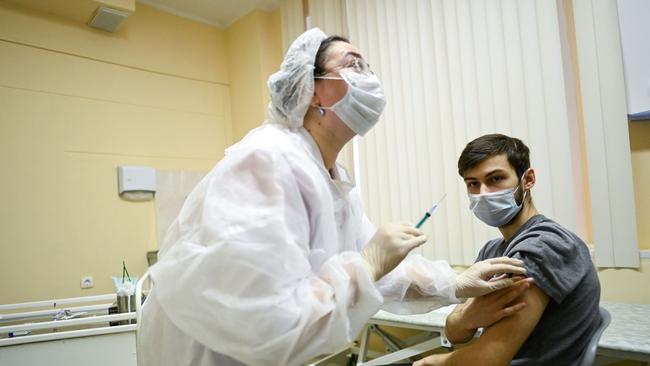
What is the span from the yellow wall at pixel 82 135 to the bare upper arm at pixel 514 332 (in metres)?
2.72

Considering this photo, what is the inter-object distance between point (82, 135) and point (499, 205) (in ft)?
9.08

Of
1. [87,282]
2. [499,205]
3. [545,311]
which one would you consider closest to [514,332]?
[545,311]

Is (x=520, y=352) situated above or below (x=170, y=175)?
below

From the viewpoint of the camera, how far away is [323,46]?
4.09ft

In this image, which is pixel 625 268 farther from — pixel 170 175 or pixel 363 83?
pixel 170 175

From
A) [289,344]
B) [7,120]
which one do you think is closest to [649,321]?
[289,344]

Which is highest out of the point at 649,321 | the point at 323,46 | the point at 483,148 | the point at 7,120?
the point at 7,120

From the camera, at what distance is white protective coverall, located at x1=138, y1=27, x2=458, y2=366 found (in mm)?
809

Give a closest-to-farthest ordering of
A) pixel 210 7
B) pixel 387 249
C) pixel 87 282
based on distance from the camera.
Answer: pixel 387 249
pixel 87 282
pixel 210 7

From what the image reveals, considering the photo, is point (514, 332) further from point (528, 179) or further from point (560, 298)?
point (528, 179)

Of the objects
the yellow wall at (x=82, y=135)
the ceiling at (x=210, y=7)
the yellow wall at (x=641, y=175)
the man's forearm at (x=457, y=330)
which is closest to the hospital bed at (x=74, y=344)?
the yellow wall at (x=82, y=135)

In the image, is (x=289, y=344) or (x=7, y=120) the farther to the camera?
(x=7, y=120)

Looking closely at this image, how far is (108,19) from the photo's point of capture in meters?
3.04

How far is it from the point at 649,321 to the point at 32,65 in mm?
3581
